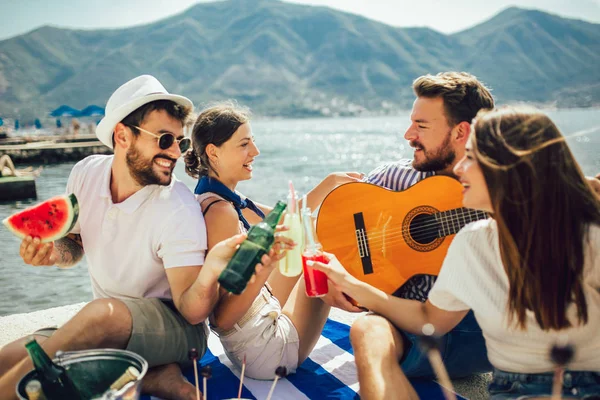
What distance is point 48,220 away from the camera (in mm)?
2811

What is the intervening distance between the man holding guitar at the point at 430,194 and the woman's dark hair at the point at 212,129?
0.98 meters

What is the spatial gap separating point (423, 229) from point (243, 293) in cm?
126

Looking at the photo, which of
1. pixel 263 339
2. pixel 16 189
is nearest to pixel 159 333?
pixel 263 339

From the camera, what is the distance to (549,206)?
200cm

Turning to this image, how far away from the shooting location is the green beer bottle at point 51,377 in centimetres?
203

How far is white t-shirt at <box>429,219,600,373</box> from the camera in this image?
2.09 meters

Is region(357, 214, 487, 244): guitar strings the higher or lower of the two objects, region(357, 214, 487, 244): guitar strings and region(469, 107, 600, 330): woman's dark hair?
the lower

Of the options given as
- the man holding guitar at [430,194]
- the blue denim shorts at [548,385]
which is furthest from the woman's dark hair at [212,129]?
the blue denim shorts at [548,385]

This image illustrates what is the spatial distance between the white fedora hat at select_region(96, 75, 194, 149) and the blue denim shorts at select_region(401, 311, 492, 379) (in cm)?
196

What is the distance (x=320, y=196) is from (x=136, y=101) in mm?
1793

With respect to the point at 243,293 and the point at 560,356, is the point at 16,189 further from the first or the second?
the point at 560,356

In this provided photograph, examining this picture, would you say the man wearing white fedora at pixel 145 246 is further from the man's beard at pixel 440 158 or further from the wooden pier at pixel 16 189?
the wooden pier at pixel 16 189

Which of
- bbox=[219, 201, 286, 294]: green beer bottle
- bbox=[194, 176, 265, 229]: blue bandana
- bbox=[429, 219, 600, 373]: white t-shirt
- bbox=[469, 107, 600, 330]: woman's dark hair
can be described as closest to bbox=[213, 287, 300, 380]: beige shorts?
bbox=[194, 176, 265, 229]: blue bandana

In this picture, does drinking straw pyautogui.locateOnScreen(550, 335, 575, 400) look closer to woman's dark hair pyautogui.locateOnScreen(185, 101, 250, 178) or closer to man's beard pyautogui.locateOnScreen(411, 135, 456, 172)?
man's beard pyautogui.locateOnScreen(411, 135, 456, 172)
